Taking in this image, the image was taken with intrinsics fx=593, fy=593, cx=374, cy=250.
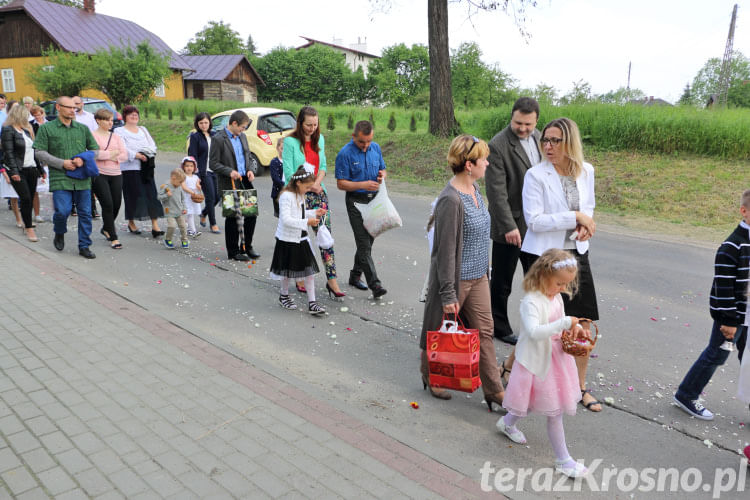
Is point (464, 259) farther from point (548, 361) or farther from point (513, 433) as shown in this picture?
point (513, 433)

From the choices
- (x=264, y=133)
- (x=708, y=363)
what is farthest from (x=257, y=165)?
(x=708, y=363)

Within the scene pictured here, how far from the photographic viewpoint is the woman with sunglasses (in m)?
4.32

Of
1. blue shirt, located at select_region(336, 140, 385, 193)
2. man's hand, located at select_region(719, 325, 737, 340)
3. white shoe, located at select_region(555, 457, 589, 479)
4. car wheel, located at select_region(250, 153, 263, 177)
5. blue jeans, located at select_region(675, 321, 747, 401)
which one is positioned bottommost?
white shoe, located at select_region(555, 457, 589, 479)

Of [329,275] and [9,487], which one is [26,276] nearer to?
[329,275]

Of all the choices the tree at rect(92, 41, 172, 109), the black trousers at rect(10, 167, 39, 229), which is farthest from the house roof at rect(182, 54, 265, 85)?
the black trousers at rect(10, 167, 39, 229)

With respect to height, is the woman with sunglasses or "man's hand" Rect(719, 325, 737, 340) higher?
the woman with sunglasses

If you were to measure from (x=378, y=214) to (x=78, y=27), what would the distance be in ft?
173

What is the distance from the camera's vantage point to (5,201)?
1263cm

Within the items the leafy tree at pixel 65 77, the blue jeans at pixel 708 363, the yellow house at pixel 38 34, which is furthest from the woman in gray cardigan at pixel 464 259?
the yellow house at pixel 38 34

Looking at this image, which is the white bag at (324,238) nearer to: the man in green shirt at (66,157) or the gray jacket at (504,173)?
the gray jacket at (504,173)

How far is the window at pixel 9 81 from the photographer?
163ft

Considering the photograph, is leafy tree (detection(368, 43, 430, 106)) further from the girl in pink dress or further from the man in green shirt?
the girl in pink dress

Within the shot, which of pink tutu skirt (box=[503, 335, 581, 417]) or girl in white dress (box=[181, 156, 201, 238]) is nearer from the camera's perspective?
pink tutu skirt (box=[503, 335, 581, 417])

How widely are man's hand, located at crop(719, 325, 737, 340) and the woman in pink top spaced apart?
7.78m
